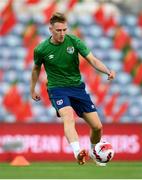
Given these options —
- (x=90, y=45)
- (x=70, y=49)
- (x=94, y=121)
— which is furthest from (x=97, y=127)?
(x=90, y=45)

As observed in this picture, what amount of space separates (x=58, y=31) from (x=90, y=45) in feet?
23.2

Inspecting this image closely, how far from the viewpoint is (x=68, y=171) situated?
1112 cm

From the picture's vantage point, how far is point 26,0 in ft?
55.1

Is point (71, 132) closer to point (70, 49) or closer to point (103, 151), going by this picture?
point (103, 151)

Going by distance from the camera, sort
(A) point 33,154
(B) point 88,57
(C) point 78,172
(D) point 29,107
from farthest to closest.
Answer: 1. (D) point 29,107
2. (A) point 33,154
3. (C) point 78,172
4. (B) point 88,57

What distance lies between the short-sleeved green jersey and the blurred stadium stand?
614 cm

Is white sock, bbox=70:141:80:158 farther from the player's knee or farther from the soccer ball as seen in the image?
the player's knee

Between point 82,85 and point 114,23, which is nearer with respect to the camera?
point 82,85

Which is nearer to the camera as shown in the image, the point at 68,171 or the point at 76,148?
the point at 76,148

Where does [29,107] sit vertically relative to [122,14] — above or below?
below

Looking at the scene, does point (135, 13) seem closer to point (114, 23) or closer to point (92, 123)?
point (114, 23)

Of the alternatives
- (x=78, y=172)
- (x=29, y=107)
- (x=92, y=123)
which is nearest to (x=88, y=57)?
(x=92, y=123)

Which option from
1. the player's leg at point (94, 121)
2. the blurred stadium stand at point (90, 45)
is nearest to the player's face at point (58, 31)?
the player's leg at point (94, 121)

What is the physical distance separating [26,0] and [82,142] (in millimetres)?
4009
